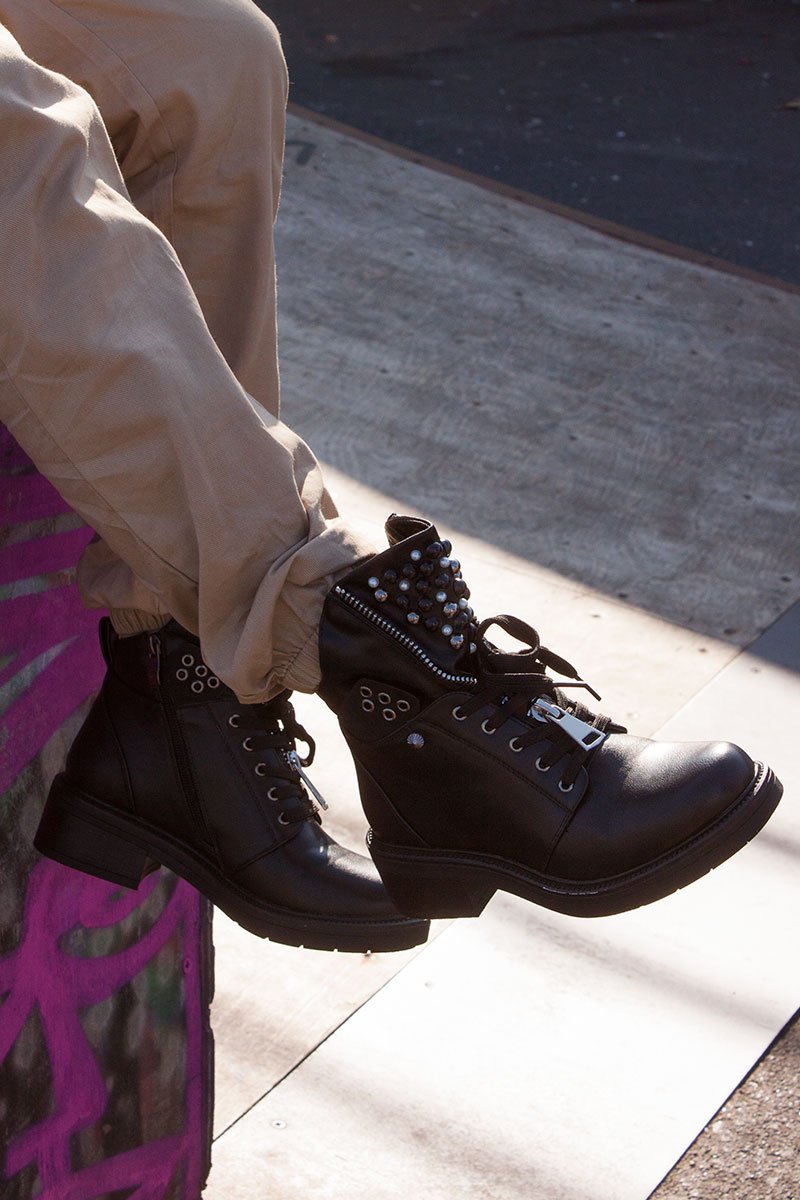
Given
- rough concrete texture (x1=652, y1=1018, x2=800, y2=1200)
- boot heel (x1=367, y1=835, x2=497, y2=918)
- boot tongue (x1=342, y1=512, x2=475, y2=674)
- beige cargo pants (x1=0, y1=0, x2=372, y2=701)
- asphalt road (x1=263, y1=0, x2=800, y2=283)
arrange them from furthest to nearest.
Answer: asphalt road (x1=263, y1=0, x2=800, y2=283)
rough concrete texture (x1=652, y1=1018, x2=800, y2=1200)
boot heel (x1=367, y1=835, x2=497, y2=918)
boot tongue (x1=342, y1=512, x2=475, y2=674)
beige cargo pants (x1=0, y1=0, x2=372, y2=701)

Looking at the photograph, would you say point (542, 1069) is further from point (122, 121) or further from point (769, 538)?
point (769, 538)

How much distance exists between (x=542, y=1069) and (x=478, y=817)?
808 millimetres

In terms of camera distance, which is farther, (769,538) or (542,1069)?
(769,538)

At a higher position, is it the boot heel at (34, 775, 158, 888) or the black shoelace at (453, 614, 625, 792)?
the black shoelace at (453, 614, 625, 792)

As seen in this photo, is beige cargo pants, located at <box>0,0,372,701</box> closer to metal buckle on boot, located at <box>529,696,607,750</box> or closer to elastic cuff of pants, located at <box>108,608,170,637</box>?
elastic cuff of pants, located at <box>108,608,170,637</box>

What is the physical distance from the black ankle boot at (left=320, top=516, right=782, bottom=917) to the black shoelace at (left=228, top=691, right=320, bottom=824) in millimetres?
83

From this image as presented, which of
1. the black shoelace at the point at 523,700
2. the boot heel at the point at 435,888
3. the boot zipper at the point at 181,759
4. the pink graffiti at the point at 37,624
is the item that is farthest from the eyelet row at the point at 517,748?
the pink graffiti at the point at 37,624

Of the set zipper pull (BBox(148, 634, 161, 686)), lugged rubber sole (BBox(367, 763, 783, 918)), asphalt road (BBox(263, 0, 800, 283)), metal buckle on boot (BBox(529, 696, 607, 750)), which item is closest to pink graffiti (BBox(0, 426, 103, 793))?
zipper pull (BBox(148, 634, 161, 686))

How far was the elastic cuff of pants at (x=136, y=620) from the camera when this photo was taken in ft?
4.60

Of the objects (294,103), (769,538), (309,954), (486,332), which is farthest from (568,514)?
(294,103)

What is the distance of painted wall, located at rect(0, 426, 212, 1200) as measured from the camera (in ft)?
4.53

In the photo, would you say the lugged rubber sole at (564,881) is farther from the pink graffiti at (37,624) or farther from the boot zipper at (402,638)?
the pink graffiti at (37,624)

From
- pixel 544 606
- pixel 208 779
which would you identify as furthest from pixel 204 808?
pixel 544 606

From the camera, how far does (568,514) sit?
3.55 metres
